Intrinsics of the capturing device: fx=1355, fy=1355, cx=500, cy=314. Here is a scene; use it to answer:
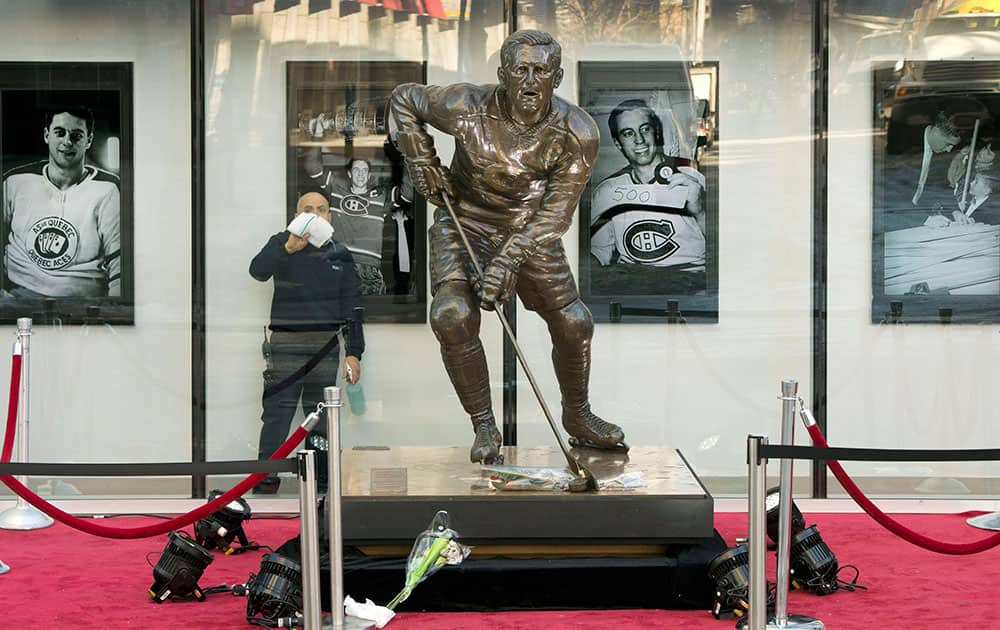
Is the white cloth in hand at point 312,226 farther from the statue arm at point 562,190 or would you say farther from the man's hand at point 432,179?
the statue arm at point 562,190

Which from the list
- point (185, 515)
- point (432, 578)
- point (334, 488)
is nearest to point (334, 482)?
point (334, 488)

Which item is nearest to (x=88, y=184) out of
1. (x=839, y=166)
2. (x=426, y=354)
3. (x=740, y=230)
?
(x=426, y=354)

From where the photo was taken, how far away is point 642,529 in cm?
504

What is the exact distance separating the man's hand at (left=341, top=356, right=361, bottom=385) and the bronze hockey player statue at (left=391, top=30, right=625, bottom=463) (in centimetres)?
193

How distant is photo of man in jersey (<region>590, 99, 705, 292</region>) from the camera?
303 inches

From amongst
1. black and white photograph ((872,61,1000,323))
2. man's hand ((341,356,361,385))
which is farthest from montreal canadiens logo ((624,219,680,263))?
man's hand ((341,356,361,385))

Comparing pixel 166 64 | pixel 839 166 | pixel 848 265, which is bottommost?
pixel 848 265

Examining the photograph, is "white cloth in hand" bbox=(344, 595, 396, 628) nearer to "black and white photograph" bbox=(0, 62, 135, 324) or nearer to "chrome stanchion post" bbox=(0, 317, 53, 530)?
"chrome stanchion post" bbox=(0, 317, 53, 530)

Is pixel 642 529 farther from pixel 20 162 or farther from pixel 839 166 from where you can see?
pixel 20 162

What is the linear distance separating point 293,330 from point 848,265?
3.20 metres

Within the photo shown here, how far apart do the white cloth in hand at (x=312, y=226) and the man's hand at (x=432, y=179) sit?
6.27 ft

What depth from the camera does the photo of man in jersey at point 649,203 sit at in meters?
7.69

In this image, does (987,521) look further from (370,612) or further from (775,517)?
(370,612)

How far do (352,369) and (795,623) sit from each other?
142 inches
